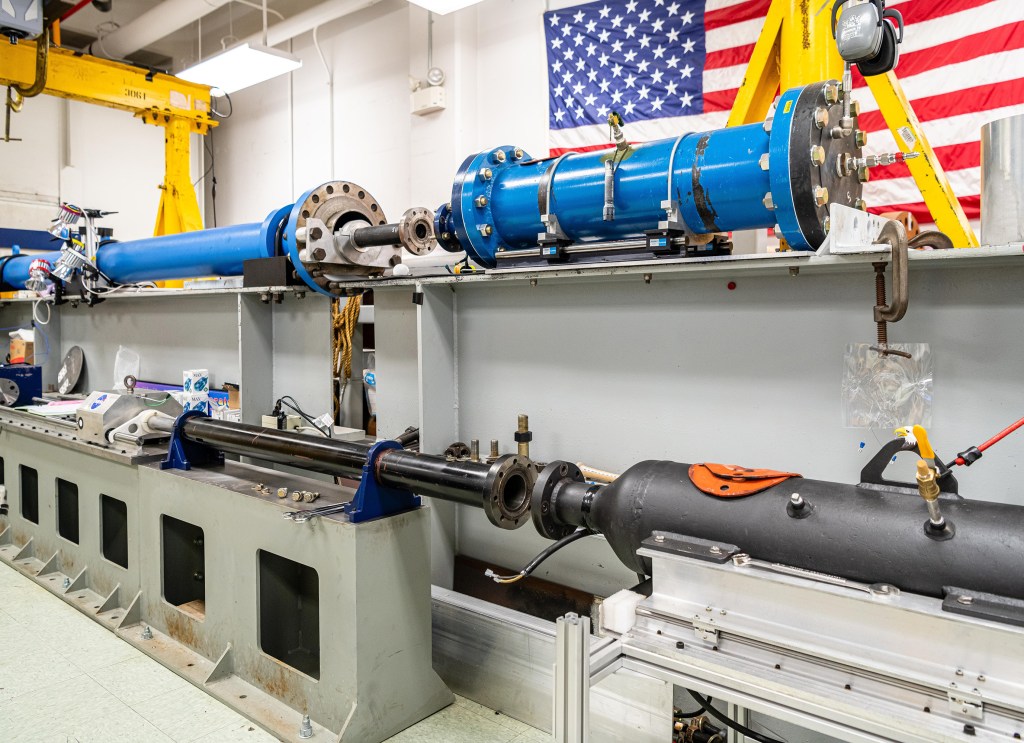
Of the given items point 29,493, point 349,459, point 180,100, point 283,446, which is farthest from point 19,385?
point 349,459

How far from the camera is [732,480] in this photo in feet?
3.66

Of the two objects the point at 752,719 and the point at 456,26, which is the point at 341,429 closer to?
the point at 752,719

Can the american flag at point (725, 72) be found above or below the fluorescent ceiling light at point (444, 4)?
below

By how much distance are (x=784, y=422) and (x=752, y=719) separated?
60 centimetres

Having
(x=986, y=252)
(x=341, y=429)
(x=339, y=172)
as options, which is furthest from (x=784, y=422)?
(x=339, y=172)

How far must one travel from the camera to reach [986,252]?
1138 millimetres

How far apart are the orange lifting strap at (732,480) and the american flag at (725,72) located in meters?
1.25

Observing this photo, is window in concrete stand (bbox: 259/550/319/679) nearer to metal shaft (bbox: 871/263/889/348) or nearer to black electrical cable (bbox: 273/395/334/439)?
black electrical cable (bbox: 273/395/334/439)

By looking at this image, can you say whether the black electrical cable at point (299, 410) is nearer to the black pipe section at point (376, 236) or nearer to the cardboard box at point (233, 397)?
the cardboard box at point (233, 397)

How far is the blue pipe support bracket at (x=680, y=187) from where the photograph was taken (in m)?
1.31

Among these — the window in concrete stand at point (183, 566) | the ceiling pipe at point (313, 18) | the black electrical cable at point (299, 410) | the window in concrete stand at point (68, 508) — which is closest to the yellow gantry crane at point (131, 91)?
the ceiling pipe at point (313, 18)

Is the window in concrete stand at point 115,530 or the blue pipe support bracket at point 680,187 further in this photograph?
the window in concrete stand at point 115,530

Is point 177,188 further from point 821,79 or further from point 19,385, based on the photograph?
point 821,79

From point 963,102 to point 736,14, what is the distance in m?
0.91
